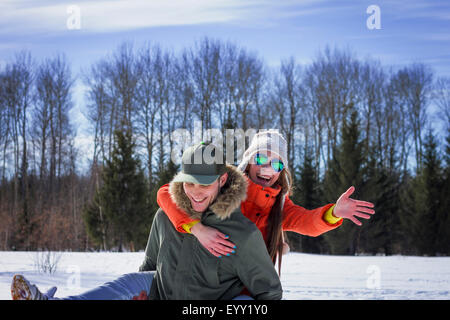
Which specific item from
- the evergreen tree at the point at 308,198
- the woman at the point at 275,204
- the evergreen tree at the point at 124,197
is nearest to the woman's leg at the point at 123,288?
the woman at the point at 275,204

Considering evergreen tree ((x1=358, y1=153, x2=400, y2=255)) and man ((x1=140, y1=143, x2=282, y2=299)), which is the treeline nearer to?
evergreen tree ((x1=358, y1=153, x2=400, y2=255))

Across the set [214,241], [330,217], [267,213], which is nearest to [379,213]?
[330,217]

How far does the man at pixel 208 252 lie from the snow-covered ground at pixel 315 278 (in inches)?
131

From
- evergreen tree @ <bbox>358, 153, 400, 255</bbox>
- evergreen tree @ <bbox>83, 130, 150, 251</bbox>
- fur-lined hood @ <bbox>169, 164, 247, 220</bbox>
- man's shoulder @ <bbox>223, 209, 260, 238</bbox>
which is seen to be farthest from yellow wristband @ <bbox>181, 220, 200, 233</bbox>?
evergreen tree @ <bbox>358, 153, 400, 255</bbox>

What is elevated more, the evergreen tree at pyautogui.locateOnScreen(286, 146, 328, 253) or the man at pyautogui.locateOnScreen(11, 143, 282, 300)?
the man at pyautogui.locateOnScreen(11, 143, 282, 300)

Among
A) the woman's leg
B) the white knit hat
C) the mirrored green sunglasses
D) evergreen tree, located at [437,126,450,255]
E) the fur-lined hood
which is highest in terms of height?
the white knit hat

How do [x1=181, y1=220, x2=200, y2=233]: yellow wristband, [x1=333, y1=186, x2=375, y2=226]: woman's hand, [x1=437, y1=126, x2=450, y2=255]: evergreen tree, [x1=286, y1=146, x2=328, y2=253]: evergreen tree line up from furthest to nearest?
[x1=286, y1=146, x2=328, y2=253]: evergreen tree, [x1=437, y1=126, x2=450, y2=255]: evergreen tree, [x1=333, y1=186, x2=375, y2=226]: woman's hand, [x1=181, y1=220, x2=200, y2=233]: yellow wristband

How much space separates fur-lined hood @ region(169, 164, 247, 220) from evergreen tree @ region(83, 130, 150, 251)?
53.2ft

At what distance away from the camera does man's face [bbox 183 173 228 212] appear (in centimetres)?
274

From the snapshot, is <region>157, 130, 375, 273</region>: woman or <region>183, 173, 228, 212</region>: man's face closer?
<region>183, 173, 228, 212</region>: man's face

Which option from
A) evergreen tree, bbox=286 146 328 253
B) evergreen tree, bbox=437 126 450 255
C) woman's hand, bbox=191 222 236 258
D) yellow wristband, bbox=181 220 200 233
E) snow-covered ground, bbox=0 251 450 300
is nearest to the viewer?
woman's hand, bbox=191 222 236 258

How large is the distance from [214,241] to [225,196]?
266mm

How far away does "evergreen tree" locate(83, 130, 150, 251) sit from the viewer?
18.8m

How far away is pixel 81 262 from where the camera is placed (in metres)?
10.3
